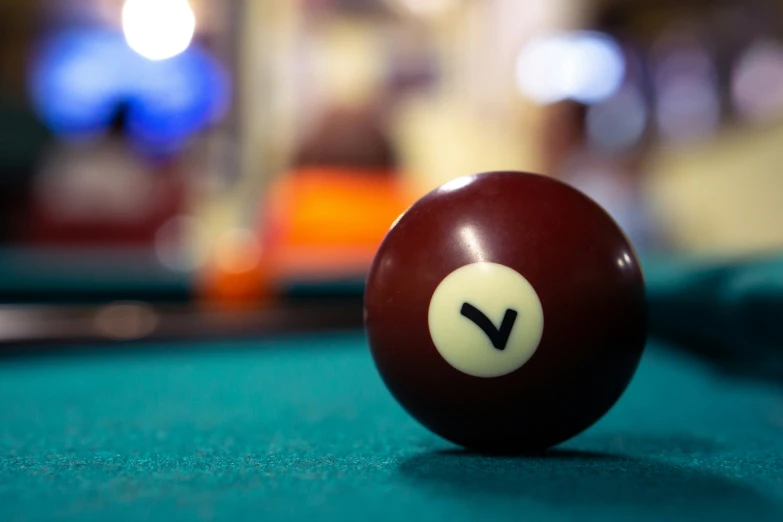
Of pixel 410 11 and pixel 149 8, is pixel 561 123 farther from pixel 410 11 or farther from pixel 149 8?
pixel 149 8

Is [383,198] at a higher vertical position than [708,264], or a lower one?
higher

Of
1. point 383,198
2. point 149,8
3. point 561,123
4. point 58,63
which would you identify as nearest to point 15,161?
point 58,63

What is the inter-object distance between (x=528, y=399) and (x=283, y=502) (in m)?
0.40

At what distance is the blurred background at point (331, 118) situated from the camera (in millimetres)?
6875

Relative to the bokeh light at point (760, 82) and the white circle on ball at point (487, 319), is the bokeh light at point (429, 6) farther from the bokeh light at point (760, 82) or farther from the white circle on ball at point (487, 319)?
the white circle on ball at point (487, 319)

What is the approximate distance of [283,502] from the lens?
3.27 ft

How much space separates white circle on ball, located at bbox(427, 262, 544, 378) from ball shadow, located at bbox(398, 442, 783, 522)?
14 centimetres

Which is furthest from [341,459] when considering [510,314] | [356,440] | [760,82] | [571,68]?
[571,68]

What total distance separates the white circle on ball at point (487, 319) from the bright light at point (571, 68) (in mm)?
6316

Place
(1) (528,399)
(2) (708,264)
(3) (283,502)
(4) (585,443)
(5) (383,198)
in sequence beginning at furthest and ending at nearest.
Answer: (5) (383,198), (2) (708,264), (4) (585,443), (1) (528,399), (3) (283,502)

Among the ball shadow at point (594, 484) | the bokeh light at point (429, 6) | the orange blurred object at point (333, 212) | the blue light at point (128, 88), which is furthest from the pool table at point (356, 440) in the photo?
the blue light at point (128, 88)

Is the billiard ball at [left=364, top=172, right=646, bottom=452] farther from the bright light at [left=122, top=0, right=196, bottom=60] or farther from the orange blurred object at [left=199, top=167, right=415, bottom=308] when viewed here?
the bright light at [left=122, top=0, right=196, bottom=60]

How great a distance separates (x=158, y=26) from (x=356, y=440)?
327 inches

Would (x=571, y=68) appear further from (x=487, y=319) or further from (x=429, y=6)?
(x=487, y=319)
